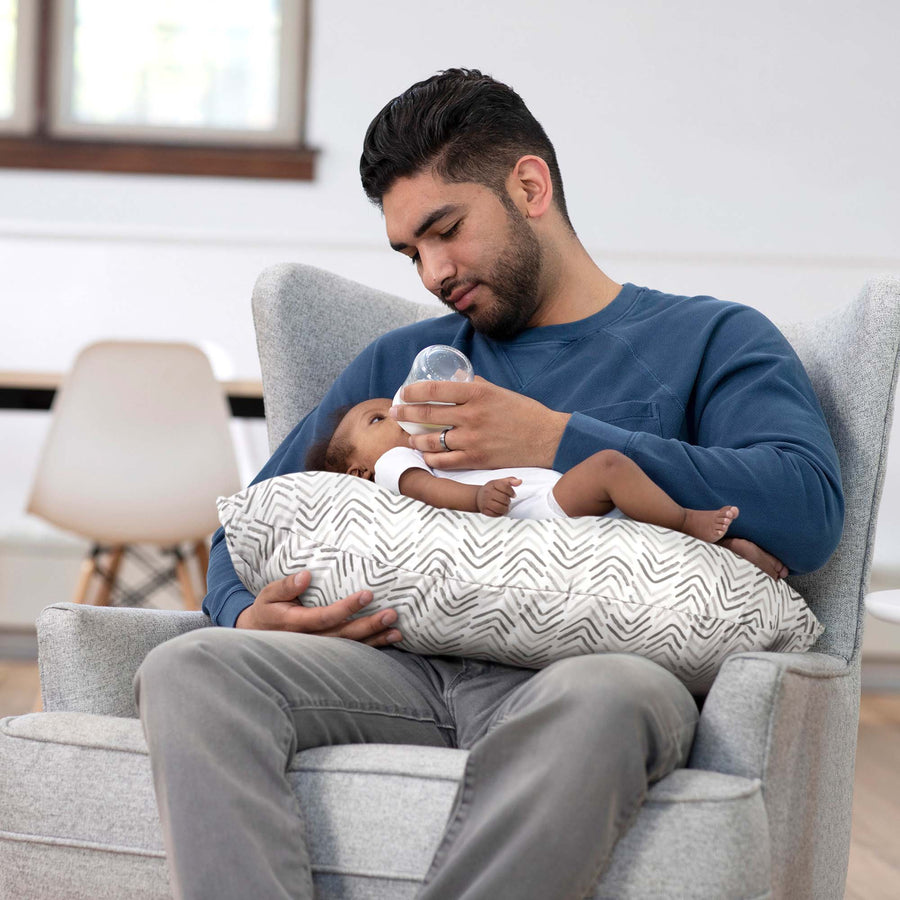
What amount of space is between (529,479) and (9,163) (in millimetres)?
2699

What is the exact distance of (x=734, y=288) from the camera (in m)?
3.45

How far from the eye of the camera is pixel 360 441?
1.46m

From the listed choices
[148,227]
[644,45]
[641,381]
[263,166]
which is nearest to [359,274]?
[263,166]

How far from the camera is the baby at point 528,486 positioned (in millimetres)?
1243

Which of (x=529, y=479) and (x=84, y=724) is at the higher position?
(x=529, y=479)

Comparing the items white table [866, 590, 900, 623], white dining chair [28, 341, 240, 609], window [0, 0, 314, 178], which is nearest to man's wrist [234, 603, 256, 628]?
white table [866, 590, 900, 623]

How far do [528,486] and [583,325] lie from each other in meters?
0.33

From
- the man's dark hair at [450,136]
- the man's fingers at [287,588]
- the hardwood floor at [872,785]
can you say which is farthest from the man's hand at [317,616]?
the hardwood floor at [872,785]

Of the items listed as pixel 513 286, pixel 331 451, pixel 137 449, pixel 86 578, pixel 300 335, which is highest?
pixel 513 286

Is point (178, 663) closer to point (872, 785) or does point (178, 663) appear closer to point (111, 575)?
point (872, 785)

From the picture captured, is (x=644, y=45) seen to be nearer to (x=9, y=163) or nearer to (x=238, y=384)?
(x=238, y=384)

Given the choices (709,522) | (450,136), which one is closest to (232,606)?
(709,522)

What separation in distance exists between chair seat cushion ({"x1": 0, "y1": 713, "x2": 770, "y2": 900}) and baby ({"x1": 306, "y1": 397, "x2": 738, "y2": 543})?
12.0 inches

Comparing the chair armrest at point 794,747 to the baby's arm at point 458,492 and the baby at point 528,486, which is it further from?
the baby's arm at point 458,492
